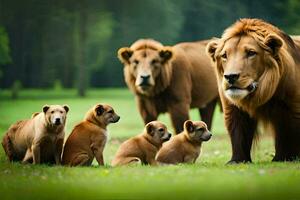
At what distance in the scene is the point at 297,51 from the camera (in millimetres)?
11000

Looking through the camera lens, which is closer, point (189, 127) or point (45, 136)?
point (45, 136)

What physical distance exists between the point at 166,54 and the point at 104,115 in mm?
4324

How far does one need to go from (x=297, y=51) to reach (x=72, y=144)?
A: 3051 mm

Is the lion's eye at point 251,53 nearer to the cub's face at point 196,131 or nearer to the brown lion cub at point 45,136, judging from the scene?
the cub's face at point 196,131

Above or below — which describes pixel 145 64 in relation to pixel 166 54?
below

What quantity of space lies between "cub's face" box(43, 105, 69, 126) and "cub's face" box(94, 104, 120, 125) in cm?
52

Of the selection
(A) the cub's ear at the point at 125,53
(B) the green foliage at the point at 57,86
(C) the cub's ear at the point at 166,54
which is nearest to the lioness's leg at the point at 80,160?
(A) the cub's ear at the point at 125,53

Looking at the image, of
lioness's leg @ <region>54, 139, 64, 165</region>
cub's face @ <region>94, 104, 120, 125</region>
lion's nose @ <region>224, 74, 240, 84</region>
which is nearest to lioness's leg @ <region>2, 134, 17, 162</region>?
lioness's leg @ <region>54, 139, 64, 165</region>

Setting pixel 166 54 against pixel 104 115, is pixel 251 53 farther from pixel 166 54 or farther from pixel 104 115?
pixel 166 54

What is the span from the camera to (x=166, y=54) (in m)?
15.1

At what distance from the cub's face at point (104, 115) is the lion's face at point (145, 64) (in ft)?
12.1

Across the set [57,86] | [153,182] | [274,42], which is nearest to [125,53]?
[274,42]

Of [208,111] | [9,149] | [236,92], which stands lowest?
[208,111]

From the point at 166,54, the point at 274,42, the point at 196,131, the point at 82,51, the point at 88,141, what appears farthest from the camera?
the point at 82,51
